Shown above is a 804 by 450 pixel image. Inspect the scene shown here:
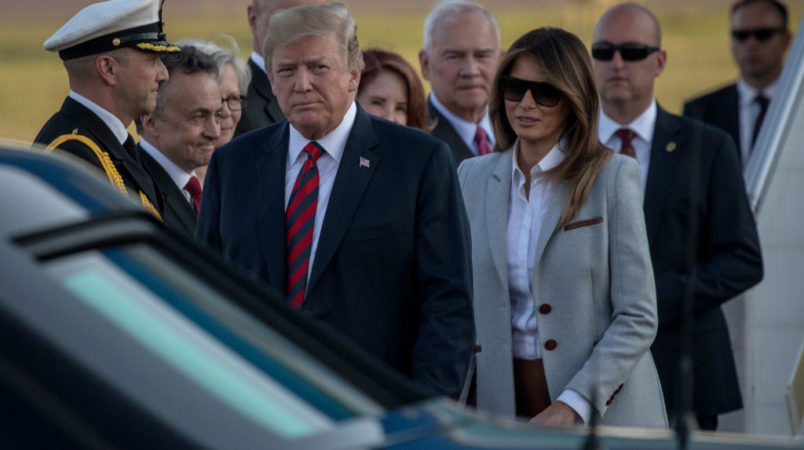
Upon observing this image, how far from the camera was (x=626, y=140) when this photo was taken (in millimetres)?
5637

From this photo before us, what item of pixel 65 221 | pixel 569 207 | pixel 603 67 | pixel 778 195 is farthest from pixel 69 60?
pixel 778 195

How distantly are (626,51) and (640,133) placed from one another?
0.53 m

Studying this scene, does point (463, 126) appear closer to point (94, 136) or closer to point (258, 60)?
point (258, 60)

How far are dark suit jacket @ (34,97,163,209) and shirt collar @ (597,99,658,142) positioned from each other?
2092 millimetres

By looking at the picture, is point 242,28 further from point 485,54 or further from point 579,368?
point 579,368

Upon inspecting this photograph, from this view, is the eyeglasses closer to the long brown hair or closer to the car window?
the long brown hair

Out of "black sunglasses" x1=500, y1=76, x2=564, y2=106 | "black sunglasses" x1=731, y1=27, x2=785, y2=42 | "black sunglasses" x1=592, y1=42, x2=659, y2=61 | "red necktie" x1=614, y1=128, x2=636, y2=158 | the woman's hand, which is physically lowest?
the woman's hand

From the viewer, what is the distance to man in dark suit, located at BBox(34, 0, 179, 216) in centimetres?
468

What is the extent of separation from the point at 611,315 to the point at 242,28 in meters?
36.2

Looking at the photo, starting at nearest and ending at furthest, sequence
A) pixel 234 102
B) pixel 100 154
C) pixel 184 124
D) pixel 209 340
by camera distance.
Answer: pixel 209 340 < pixel 100 154 < pixel 184 124 < pixel 234 102

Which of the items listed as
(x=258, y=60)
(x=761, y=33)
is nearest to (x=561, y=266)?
(x=258, y=60)

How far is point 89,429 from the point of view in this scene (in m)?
1.67

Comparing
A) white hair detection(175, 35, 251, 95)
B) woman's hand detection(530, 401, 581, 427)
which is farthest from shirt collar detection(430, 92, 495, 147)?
woman's hand detection(530, 401, 581, 427)

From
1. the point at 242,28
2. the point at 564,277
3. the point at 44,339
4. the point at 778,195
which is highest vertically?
the point at 44,339
